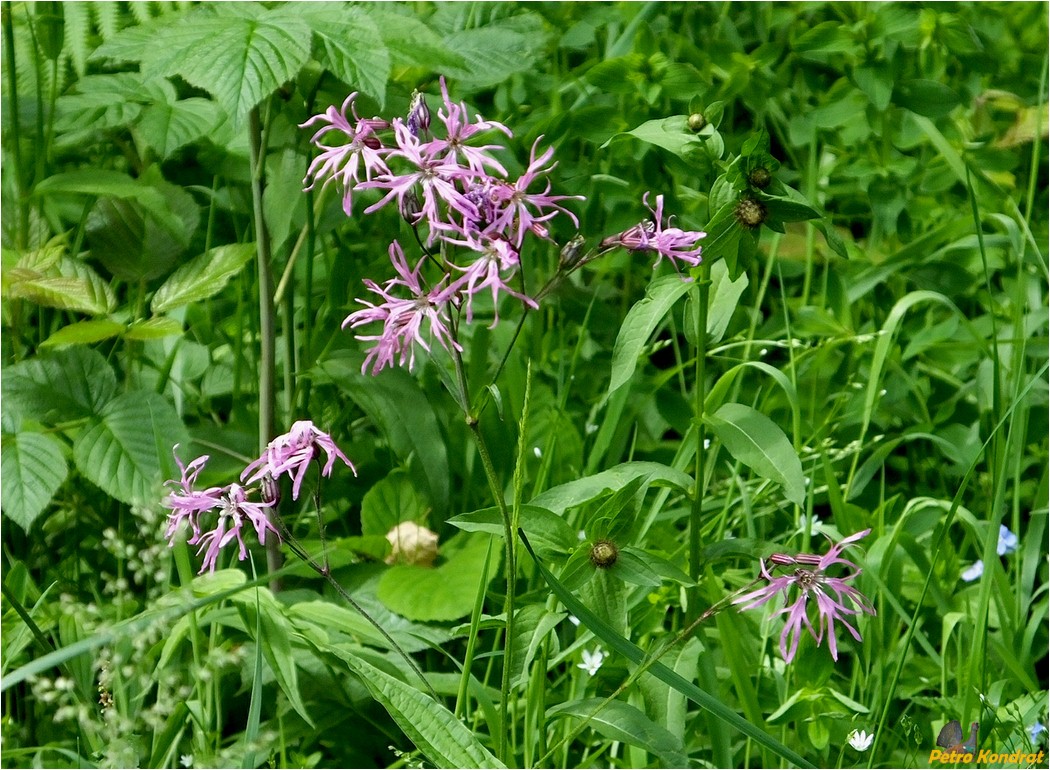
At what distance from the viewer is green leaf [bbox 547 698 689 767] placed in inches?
45.4

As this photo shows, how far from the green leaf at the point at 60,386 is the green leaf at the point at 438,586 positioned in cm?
46

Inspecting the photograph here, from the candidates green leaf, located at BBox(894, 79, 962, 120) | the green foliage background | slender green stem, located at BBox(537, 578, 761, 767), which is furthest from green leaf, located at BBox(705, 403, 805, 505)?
green leaf, located at BBox(894, 79, 962, 120)

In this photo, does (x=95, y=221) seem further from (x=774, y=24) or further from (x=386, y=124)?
(x=774, y=24)

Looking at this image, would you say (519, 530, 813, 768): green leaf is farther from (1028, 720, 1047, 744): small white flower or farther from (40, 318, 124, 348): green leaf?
(40, 318, 124, 348): green leaf

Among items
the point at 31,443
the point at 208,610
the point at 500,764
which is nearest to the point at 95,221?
the point at 31,443

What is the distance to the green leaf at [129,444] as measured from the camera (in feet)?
4.83

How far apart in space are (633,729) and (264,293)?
2.44 feet

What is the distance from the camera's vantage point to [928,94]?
81.7 inches

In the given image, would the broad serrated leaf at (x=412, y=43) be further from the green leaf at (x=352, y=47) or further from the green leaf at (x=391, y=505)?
the green leaf at (x=391, y=505)

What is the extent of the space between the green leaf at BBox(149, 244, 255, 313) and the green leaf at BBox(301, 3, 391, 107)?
0.30 metres

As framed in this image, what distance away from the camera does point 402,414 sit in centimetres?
158

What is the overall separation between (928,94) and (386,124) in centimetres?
133

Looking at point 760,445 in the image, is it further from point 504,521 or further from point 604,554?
point 504,521

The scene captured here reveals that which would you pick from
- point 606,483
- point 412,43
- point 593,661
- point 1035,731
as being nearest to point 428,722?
point 606,483
